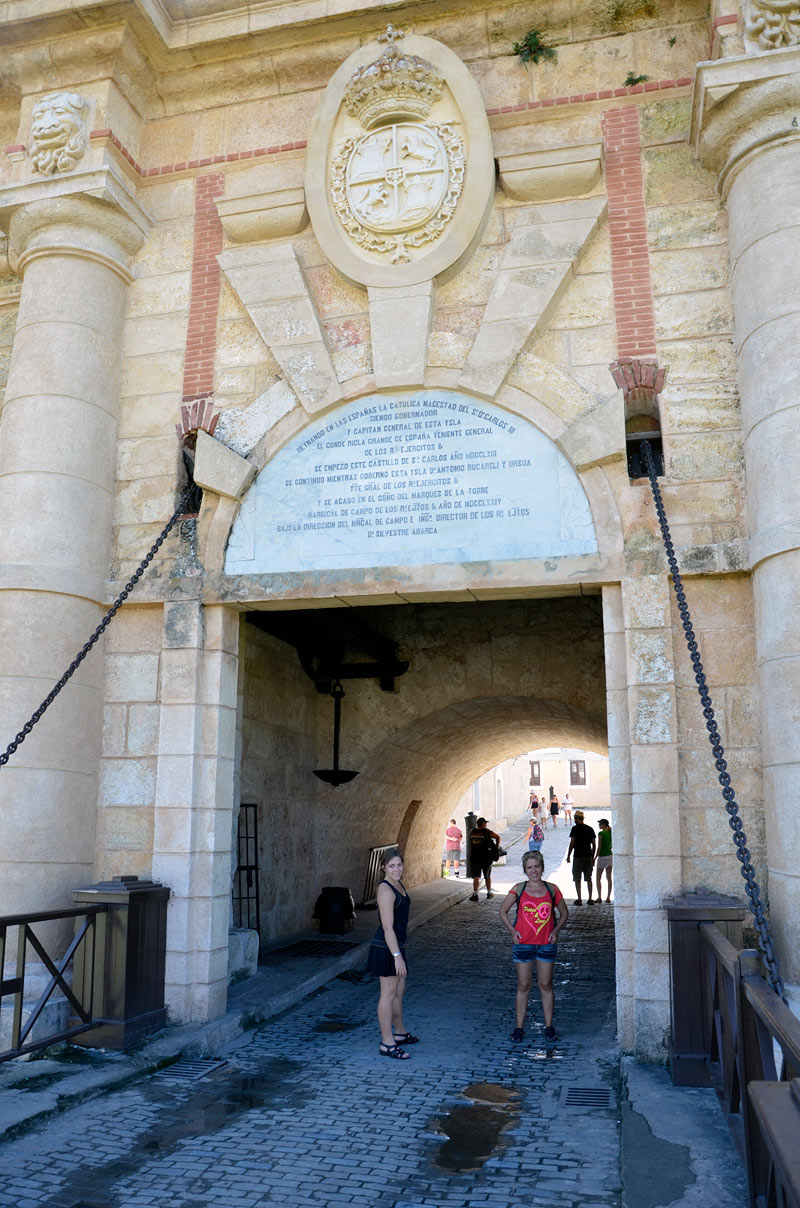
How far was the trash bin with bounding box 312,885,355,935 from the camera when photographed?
1016 centimetres

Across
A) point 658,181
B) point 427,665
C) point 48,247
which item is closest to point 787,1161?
point 658,181

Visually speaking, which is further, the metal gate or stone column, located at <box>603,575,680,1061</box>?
the metal gate

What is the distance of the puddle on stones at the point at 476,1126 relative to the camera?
14.0 feet

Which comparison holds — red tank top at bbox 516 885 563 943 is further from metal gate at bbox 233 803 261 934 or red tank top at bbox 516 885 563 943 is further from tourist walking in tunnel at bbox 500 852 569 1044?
metal gate at bbox 233 803 261 934

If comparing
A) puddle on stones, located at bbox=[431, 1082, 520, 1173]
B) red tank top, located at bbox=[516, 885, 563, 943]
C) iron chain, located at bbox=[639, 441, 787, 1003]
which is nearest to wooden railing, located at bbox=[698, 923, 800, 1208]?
iron chain, located at bbox=[639, 441, 787, 1003]

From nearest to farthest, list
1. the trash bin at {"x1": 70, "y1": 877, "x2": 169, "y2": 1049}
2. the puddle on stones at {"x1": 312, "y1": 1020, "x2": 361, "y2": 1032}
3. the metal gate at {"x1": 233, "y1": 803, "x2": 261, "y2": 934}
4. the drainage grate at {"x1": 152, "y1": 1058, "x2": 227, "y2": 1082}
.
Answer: the drainage grate at {"x1": 152, "y1": 1058, "x2": 227, "y2": 1082} → the trash bin at {"x1": 70, "y1": 877, "x2": 169, "y2": 1049} → the puddle on stones at {"x1": 312, "y1": 1020, "x2": 361, "y2": 1032} → the metal gate at {"x1": 233, "y1": 803, "x2": 261, "y2": 934}

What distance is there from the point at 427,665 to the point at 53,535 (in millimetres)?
5196

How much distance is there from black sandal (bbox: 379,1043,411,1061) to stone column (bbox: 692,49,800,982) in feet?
7.64

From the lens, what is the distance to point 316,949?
9188 mm

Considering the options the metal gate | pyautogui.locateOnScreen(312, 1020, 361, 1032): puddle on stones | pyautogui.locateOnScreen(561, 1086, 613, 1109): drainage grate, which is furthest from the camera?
the metal gate

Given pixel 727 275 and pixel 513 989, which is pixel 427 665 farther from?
pixel 727 275

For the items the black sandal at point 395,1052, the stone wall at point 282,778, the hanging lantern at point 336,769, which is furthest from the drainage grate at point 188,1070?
the hanging lantern at point 336,769

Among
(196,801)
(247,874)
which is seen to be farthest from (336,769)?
(196,801)

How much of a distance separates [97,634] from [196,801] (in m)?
1.31
